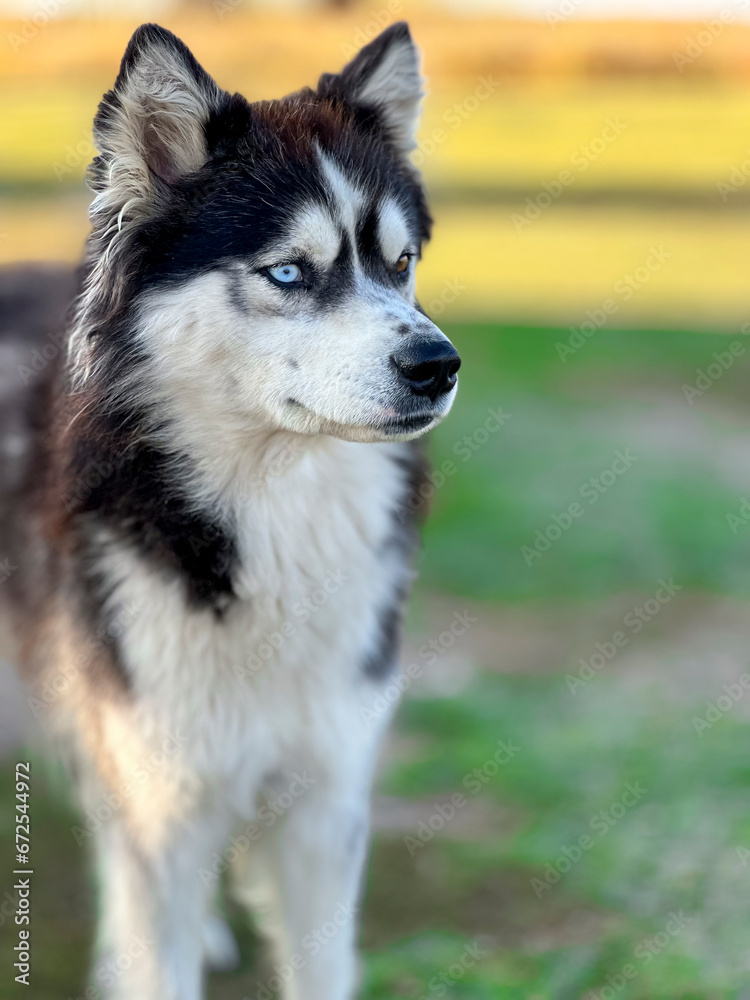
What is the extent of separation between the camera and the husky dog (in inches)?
95.3

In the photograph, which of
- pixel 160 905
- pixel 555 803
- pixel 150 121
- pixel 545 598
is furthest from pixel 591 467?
pixel 150 121

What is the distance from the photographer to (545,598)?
19.6 feet

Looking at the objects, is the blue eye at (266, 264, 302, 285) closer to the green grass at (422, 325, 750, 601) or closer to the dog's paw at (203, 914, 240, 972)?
the dog's paw at (203, 914, 240, 972)

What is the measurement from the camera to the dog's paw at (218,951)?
139 inches

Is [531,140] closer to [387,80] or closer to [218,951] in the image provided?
[387,80]

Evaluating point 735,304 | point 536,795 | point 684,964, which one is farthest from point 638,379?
point 684,964

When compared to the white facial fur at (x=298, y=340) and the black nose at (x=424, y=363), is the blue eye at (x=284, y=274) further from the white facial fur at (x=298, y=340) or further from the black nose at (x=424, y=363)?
the black nose at (x=424, y=363)

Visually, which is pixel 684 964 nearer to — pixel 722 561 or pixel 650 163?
pixel 722 561

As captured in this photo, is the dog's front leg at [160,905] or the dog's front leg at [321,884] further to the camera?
the dog's front leg at [321,884]

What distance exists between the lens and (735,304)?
468 inches

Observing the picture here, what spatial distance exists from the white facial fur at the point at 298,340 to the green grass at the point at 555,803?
77.1 inches

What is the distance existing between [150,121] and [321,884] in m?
2.09

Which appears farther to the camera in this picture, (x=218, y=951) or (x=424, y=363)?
(x=218, y=951)

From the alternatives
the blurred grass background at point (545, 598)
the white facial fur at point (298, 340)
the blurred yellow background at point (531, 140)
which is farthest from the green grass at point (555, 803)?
the blurred yellow background at point (531, 140)
